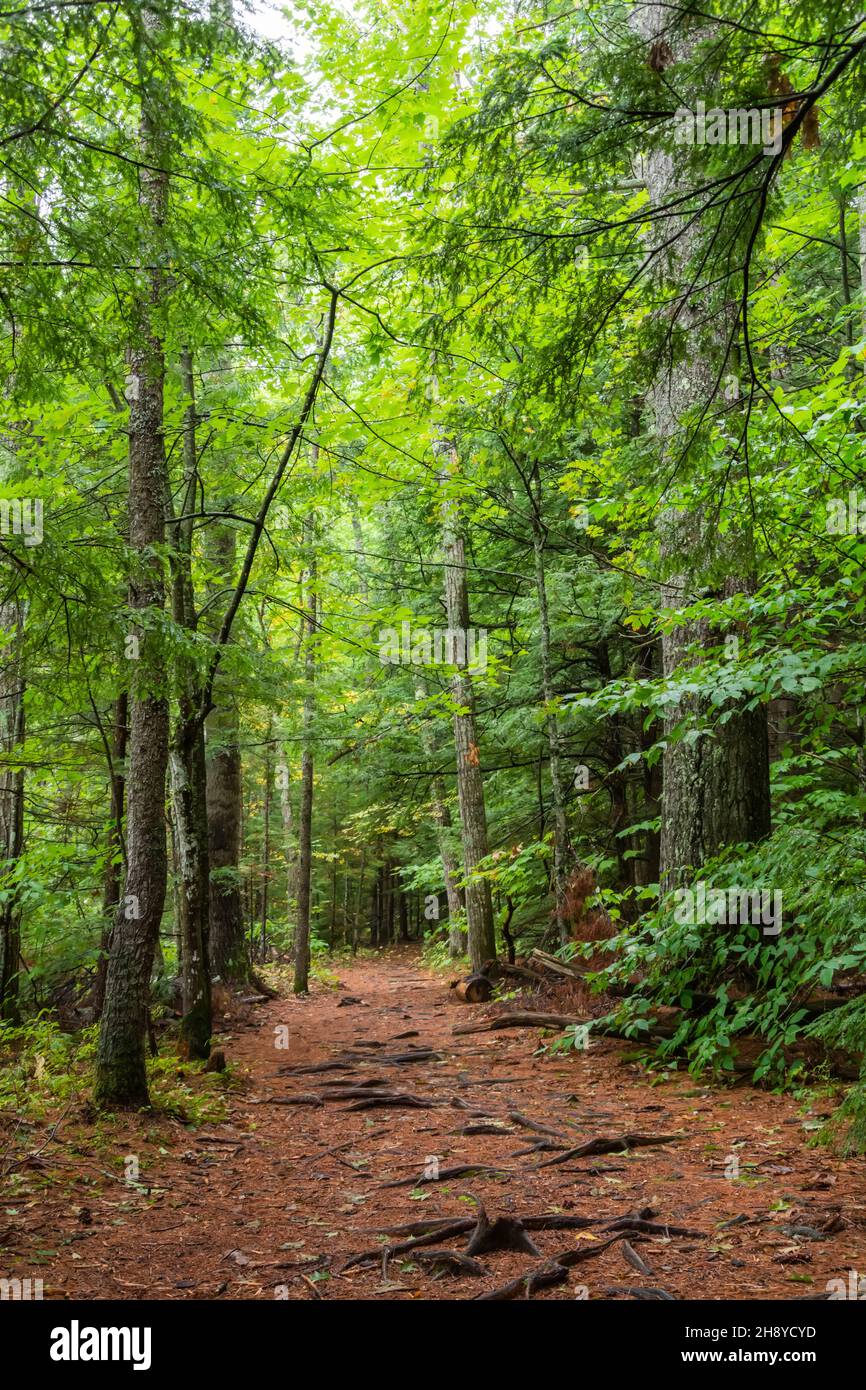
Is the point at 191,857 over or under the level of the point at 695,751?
under

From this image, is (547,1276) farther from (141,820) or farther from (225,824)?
(225,824)

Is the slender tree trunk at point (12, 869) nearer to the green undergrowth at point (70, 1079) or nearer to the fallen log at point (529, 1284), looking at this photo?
the green undergrowth at point (70, 1079)

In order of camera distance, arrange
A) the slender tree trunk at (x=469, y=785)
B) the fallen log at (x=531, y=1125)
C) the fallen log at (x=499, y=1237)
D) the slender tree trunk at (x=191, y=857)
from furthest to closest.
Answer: the slender tree trunk at (x=469, y=785), the slender tree trunk at (x=191, y=857), the fallen log at (x=531, y=1125), the fallen log at (x=499, y=1237)

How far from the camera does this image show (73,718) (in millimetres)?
11047

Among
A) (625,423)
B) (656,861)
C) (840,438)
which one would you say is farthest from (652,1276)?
(625,423)

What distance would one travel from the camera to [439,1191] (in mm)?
5039

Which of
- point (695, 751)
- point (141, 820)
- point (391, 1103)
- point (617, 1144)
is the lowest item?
point (391, 1103)

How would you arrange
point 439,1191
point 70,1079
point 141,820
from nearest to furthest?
point 439,1191
point 141,820
point 70,1079

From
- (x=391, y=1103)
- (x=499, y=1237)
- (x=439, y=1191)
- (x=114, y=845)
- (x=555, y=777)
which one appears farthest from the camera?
(x=555, y=777)

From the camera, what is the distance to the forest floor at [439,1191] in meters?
3.80

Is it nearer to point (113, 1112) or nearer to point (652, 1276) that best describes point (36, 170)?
point (652, 1276)

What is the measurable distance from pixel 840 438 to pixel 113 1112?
7.12m

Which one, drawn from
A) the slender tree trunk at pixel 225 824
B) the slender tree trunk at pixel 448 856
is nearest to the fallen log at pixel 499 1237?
the slender tree trunk at pixel 225 824

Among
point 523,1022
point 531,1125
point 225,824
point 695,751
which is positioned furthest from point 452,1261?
point 225,824
